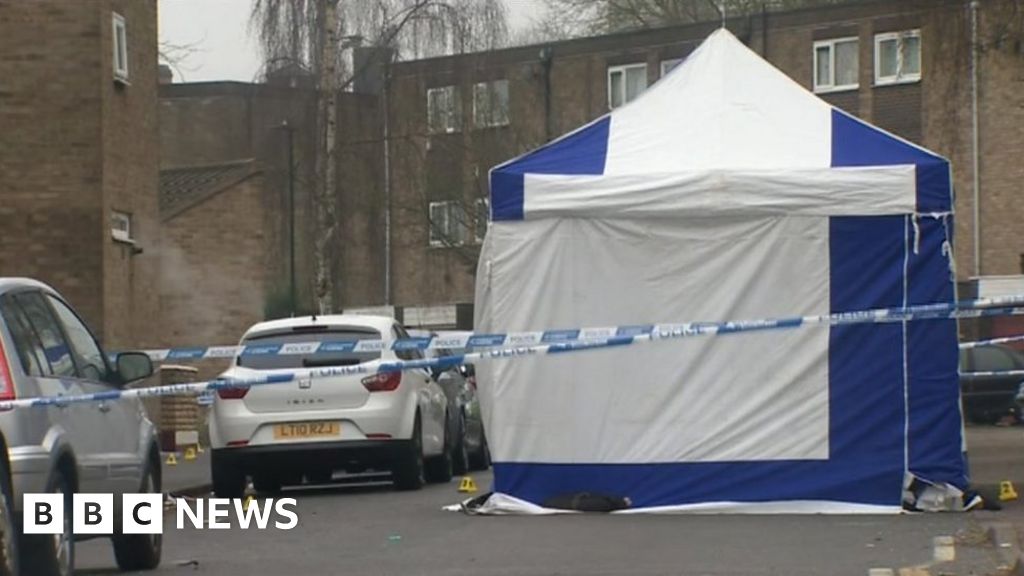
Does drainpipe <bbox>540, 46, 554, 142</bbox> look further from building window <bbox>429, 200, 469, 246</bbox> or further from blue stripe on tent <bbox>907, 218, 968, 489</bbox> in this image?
blue stripe on tent <bbox>907, 218, 968, 489</bbox>

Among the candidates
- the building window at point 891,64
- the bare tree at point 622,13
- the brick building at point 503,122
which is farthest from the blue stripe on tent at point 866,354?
the bare tree at point 622,13

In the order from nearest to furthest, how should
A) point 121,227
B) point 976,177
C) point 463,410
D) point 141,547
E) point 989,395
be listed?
1. point 141,547
2. point 463,410
3. point 121,227
4. point 989,395
5. point 976,177

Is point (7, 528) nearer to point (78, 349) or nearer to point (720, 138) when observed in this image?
point (78, 349)

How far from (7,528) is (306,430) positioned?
8.40m

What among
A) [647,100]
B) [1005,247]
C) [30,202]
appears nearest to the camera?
[647,100]

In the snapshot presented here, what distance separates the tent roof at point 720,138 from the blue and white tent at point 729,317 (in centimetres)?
3

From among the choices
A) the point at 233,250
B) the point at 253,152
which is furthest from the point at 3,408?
the point at 253,152

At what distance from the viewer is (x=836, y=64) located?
48.9 metres

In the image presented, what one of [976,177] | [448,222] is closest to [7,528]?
[976,177]

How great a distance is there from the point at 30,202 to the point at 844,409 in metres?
14.8

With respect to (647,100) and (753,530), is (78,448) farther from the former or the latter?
(647,100)

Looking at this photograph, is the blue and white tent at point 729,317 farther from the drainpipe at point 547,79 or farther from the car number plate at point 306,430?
the drainpipe at point 547,79

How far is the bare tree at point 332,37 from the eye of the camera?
3581 centimetres

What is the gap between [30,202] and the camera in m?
27.2
